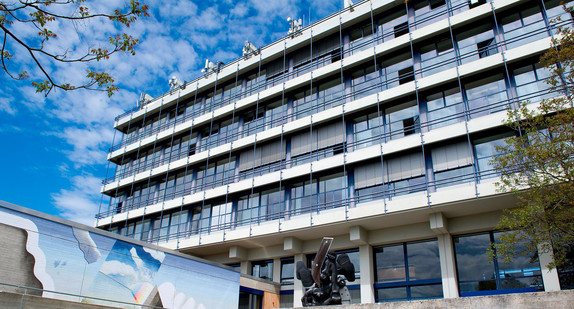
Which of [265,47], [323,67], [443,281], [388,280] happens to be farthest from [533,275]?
[265,47]

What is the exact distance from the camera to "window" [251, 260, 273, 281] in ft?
83.5

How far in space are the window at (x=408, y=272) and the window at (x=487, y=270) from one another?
42.1 inches

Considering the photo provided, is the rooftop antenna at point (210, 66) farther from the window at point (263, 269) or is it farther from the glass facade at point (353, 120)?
the window at point (263, 269)

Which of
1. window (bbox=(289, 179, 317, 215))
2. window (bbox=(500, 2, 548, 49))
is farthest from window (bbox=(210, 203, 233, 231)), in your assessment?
window (bbox=(500, 2, 548, 49))

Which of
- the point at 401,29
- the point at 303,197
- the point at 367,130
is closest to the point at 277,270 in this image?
the point at 303,197

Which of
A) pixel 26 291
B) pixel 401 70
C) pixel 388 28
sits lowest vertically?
pixel 26 291

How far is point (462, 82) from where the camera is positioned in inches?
838

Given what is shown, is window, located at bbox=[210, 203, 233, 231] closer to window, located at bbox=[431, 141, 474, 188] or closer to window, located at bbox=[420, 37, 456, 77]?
window, located at bbox=[431, 141, 474, 188]

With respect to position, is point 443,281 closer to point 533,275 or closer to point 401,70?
point 533,275

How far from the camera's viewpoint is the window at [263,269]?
2545 centimetres

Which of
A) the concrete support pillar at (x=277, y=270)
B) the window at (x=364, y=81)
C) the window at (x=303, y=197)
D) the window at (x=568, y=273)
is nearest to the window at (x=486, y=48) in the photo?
the window at (x=364, y=81)

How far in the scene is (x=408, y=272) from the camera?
20.4 meters

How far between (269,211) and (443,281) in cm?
1035

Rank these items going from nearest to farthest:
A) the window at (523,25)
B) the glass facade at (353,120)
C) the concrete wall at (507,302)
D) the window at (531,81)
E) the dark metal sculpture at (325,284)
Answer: the concrete wall at (507,302)
the dark metal sculpture at (325,284)
the window at (531,81)
the window at (523,25)
the glass facade at (353,120)
